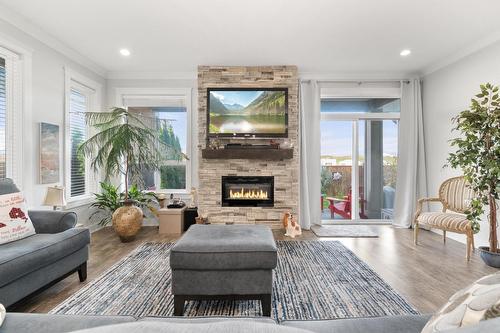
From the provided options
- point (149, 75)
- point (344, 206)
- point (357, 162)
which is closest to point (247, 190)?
point (344, 206)

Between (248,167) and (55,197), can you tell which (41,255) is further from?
(248,167)

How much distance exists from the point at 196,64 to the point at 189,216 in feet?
8.34

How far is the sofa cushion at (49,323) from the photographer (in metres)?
0.95

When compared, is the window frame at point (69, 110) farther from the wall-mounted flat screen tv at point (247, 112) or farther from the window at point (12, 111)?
the wall-mounted flat screen tv at point (247, 112)

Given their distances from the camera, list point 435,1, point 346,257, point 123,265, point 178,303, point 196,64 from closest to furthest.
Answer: point 178,303 → point 435,1 → point 123,265 → point 346,257 → point 196,64

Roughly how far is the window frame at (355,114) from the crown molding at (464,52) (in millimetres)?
556

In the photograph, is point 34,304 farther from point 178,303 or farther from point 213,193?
point 213,193

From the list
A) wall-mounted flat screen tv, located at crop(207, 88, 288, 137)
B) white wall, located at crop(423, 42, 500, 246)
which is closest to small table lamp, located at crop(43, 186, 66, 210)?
wall-mounted flat screen tv, located at crop(207, 88, 288, 137)

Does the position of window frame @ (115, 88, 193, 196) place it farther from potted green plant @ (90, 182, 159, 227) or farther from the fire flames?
the fire flames

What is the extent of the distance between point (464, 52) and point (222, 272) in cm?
441

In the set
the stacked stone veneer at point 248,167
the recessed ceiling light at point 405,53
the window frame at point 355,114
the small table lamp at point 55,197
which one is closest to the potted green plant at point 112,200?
the stacked stone veneer at point 248,167

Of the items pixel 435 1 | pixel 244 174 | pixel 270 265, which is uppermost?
pixel 435 1

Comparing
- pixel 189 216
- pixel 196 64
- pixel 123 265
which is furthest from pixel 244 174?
pixel 123 265

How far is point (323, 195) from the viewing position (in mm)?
5191
